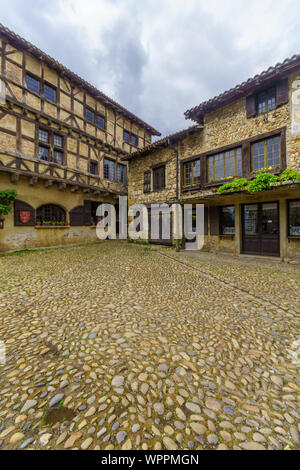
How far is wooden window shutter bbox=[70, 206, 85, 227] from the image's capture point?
13.4 meters

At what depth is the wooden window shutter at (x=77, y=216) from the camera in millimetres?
13398

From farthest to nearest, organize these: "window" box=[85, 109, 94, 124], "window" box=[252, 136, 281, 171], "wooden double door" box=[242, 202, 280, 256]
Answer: "window" box=[85, 109, 94, 124], "wooden double door" box=[242, 202, 280, 256], "window" box=[252, 136, 281, 171]

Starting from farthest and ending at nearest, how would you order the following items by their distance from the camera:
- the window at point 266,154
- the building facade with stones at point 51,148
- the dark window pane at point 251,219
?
the building facade with stones at point 51,148 → the dark window pane at point 251,219 → the window at point 266,154

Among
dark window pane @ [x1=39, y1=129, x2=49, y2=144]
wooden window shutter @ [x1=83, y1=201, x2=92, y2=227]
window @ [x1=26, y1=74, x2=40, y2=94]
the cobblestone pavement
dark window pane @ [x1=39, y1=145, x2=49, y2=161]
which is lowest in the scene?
the cobblestone pavement

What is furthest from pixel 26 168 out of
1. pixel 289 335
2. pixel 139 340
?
pixel 289 335

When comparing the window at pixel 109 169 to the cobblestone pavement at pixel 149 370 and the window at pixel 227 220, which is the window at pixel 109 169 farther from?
the cobblestone pavement at pixel 149 370

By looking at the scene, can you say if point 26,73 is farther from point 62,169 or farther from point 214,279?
point 214,279

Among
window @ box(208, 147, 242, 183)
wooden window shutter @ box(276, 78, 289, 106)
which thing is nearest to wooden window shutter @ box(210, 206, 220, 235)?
window @ box(208, 147, 242, 183)

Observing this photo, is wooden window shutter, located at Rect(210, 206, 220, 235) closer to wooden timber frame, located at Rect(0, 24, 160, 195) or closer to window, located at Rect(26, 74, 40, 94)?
wooden timber frame, located at Rect(0, 24, 160, 195)

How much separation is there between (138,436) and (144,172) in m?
14.4

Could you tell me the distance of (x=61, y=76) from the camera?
1199 centimetres

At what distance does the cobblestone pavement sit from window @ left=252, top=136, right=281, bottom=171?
6896 mm

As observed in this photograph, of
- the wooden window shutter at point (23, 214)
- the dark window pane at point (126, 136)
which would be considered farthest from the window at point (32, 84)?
the dark window pane at point (126, 136)

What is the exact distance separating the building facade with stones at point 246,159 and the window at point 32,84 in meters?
7.71
